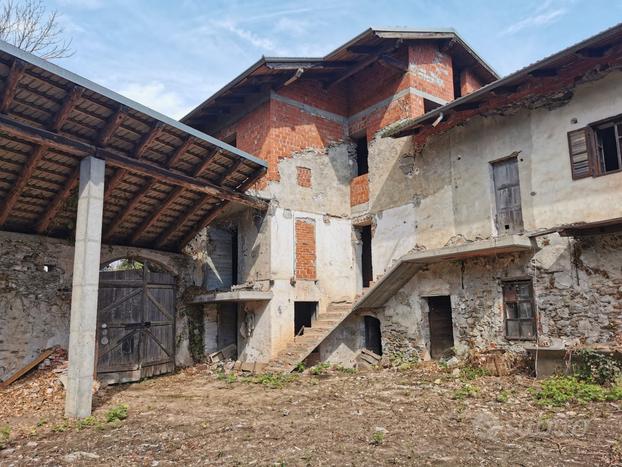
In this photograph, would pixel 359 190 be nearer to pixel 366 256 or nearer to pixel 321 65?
pixel 366 256

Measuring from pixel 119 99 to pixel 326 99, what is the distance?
8.36 meters

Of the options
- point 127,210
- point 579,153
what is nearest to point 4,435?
point 127,210

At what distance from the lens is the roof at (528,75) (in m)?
8.75

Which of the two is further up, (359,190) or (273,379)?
(359,190)

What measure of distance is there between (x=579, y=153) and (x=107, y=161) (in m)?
9.71

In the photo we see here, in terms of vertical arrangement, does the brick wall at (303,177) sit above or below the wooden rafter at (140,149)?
above

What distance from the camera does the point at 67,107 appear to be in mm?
7910

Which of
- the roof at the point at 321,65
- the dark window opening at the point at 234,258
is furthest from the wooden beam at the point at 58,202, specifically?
the dark window opening at the point at 234,258

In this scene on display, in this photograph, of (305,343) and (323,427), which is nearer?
(323,427)

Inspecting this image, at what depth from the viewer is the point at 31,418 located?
7.79 metres

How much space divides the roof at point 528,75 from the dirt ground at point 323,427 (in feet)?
20.8

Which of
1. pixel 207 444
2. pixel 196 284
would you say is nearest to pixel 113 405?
pixel 207 444

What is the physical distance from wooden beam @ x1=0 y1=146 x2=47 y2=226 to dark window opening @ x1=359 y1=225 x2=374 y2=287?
950 centimetres

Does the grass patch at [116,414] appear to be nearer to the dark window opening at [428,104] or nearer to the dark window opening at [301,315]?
the dark window opening at [301,315]
